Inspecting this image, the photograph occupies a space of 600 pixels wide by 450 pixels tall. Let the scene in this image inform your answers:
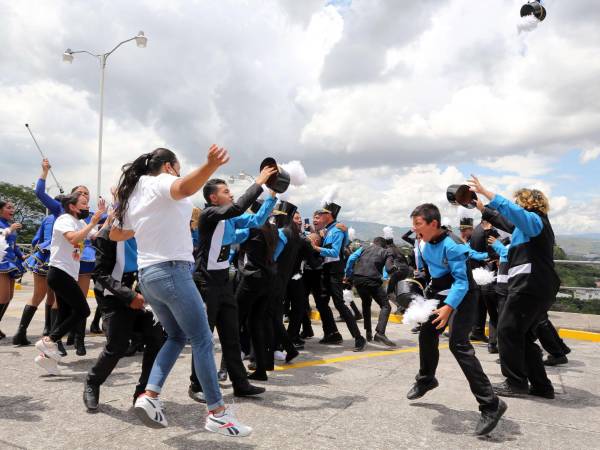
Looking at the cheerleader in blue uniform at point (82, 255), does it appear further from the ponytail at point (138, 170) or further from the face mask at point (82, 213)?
the ponytail at point (138, 170)

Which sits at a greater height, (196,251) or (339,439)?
(196,251)

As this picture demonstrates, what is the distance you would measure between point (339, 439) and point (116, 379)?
257 cm

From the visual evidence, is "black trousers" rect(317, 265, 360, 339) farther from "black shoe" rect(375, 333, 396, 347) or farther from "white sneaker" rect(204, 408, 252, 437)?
"white sneaker" rect(204, 408, 252, 437)

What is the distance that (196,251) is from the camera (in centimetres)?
417

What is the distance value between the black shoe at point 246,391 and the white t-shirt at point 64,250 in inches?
92.8

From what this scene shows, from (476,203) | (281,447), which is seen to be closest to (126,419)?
(281,447)

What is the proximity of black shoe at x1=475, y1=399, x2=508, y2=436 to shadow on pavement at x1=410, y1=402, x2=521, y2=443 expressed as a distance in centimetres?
5

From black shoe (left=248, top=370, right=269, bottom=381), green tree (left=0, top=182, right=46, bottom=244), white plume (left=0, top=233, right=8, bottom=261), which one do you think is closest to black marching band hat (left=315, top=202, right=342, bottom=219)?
black shoe (left=248, top=370, right=269, bottom=381)

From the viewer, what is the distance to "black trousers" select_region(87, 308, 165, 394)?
3811 millimetres

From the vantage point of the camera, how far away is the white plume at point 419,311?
3.85 meters

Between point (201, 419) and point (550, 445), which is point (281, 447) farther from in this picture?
point (550, 445)

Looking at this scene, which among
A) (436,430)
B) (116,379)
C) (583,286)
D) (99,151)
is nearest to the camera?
(436,430)

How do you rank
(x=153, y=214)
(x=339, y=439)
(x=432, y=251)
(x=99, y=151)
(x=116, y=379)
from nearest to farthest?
(x=153, y=214) < (x=339, y=439) < (x=432, y=251) < (x=116, y=379) < (x=99, y=151)

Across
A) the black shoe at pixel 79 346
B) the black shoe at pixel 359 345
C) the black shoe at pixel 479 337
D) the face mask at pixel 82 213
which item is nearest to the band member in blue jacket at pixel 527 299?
the black shoe at pixel 359 345
